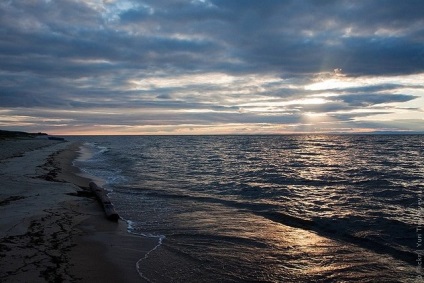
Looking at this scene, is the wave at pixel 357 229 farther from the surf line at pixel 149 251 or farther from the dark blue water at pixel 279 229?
the surf line at pixel 149 251

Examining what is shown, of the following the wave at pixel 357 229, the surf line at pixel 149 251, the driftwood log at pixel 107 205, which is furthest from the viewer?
the driftwood log at pixel 107 205

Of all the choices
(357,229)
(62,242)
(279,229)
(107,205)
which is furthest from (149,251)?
(357,229)

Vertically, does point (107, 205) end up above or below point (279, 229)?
above

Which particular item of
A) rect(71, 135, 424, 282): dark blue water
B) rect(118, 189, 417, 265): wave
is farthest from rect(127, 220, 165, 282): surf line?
rect(118, 189, 417, 265): wave

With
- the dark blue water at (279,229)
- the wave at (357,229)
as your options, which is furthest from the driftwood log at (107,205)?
the wave at (357,229)

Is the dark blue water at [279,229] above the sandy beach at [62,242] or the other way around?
the other way around

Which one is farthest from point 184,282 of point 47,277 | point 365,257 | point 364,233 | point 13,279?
point 364,233

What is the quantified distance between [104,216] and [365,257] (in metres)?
9.11

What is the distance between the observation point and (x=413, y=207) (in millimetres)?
14398

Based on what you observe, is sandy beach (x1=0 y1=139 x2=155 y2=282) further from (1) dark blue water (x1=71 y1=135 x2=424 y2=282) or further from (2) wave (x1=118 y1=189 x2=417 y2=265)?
(2) wave (x1=118 y1=189 x2=417 y2=265)

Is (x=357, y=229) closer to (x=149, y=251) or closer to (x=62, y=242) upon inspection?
(x=149, y=251)

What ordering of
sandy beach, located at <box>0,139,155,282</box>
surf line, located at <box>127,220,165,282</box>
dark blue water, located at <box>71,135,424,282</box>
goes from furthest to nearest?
1. dark blue water, located at <box>71,135,424,282</box>
2. surf line, located at <box>127,220,165,282</box>
3. sandy beach, located at <box>0,139,155,282</box>

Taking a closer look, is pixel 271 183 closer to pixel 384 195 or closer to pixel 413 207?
pixel 384 195

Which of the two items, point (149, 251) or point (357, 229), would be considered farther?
point (357, 229)
